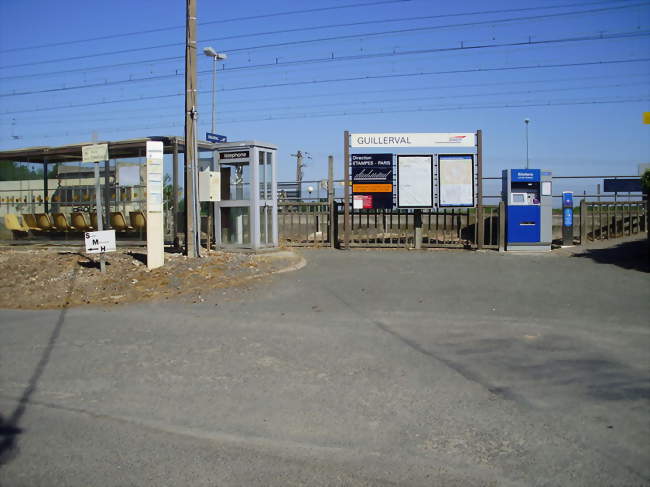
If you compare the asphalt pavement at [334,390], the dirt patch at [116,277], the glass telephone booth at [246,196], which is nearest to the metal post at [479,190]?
the dirt patch at [116,277]

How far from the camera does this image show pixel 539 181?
17.0 metres

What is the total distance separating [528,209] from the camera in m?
16.9

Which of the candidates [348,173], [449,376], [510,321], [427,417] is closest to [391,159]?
[348,173]

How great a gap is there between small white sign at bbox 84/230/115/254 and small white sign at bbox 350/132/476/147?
768cm

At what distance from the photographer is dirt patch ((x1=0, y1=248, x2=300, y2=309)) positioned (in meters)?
11.5

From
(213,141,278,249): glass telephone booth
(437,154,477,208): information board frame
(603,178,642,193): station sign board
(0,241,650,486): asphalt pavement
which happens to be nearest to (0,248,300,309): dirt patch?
(0,241,650,486): asphalt pavement

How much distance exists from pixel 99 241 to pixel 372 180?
A: 26.8ft

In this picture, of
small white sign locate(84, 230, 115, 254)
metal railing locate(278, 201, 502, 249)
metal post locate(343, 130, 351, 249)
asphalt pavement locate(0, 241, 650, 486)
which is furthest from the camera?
metal railing locate(278, 201, 502, 249)

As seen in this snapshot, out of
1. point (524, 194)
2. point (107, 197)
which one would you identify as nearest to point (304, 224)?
point (107, 197)

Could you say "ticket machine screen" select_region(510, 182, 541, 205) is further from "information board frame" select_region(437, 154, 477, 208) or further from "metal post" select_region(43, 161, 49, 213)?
"metal post" select_region(43, 161, 49, 213)

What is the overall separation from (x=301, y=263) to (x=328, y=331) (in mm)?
6293

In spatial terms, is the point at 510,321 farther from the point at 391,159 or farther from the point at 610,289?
the point at 391,159

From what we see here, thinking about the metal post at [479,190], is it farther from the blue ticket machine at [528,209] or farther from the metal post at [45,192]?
the metal post at [45,192]

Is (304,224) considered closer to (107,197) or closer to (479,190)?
(479,190)
